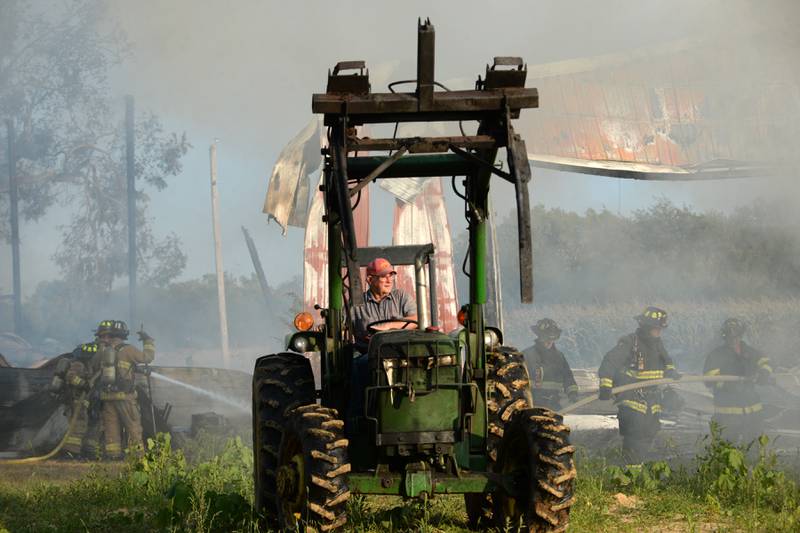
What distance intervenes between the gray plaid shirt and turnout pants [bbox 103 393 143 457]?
28.0ft

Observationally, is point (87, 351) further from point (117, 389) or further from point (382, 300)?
point (382, 300)

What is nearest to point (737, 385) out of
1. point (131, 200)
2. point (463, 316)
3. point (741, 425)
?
point (741, 425)

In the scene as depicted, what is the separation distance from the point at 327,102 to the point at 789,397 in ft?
38.7

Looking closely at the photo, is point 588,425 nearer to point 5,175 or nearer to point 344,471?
point 344,471

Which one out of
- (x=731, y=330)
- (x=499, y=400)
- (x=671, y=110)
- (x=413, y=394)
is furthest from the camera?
(x=671, y=110)

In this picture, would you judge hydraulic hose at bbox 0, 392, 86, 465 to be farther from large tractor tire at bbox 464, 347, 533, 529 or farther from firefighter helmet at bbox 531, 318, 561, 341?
large tractor tire at bbox 464, 347, 533, 529

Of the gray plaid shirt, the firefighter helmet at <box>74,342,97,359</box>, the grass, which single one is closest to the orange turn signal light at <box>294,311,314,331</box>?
the gray plaid shirt

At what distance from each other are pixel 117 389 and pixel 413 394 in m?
10.1

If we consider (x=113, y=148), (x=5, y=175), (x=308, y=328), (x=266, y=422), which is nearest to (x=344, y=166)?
(x=308, y=328)

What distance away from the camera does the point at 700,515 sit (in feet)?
26.6

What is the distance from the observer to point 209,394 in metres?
19.4

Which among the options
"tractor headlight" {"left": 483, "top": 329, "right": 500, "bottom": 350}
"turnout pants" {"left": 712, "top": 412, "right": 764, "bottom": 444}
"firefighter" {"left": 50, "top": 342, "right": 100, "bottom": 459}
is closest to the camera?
"tractor headlight" {"left": 483, "top": 329, "right": 500, "bottom": 350}

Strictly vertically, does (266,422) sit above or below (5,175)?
below

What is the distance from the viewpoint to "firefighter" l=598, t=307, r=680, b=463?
13945mm
